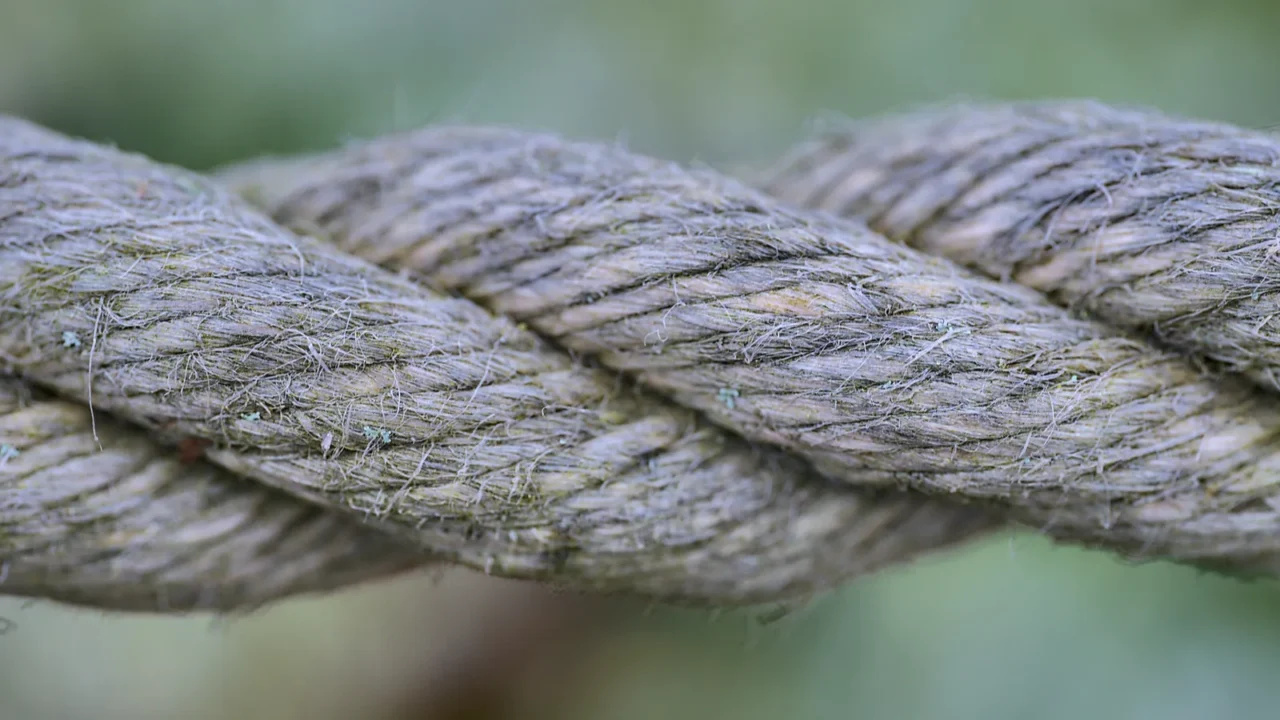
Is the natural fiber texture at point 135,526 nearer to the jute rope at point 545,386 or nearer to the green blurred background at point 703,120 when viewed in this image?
the jute rope at point 545,386

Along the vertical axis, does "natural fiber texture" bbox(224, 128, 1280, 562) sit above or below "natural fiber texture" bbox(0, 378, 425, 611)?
above

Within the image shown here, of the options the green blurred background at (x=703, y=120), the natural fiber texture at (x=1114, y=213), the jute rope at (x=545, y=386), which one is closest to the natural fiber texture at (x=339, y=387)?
the jute rope at (x=545, y=386)

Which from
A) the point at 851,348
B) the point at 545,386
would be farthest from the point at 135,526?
the point at 851,348

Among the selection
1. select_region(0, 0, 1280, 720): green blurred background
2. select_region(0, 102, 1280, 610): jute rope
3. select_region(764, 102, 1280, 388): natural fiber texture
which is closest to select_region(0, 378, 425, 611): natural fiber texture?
select_region(0, 102, 1280, 610): jute rope

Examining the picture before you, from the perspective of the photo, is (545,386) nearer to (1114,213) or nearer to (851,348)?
(851,348)

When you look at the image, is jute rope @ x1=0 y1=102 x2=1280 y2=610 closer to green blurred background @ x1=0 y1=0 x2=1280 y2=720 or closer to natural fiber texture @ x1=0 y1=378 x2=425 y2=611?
natural fiber texture @ x1=0 y1=378 x2=425 y2=611

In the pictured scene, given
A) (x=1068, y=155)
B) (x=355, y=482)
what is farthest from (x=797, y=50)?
(x=355, y=482)
